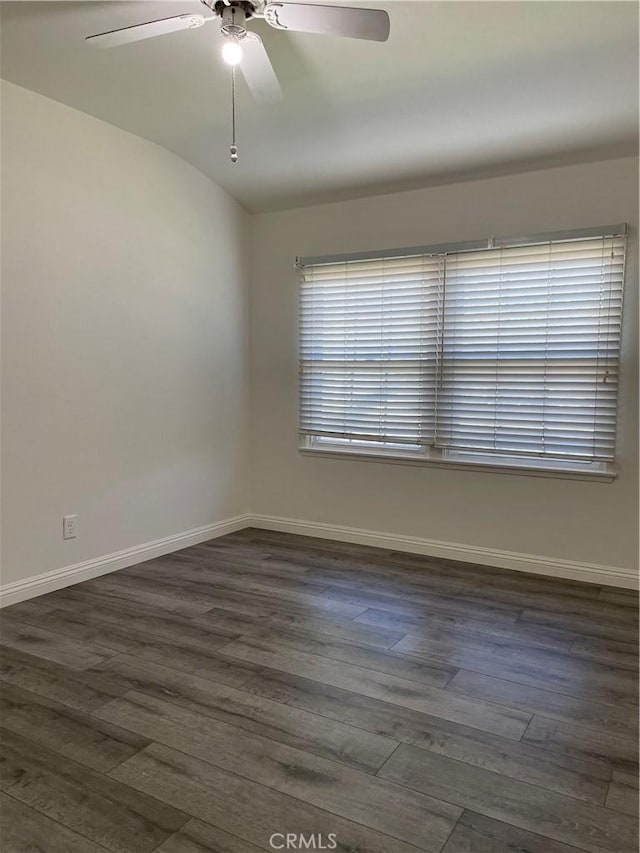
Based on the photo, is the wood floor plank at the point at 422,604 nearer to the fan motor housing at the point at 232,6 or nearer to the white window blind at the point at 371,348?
the white window blind at the point at 371,348

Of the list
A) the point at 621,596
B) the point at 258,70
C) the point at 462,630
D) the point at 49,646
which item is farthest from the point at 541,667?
the point at 258,70

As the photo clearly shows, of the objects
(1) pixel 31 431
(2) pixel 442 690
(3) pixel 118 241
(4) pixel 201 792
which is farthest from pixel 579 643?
(3) pixel 118 241

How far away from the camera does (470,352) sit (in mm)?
3854

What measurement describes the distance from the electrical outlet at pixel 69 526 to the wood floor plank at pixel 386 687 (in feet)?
4.23

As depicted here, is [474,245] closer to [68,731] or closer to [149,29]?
[149,29]

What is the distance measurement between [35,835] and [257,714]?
0.77 metres

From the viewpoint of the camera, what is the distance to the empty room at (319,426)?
1.85 metres

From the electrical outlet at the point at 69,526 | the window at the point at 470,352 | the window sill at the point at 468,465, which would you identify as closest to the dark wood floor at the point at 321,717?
the electrical outlet at the point at 69,526

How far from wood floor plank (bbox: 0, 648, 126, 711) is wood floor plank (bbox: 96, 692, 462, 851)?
0.29 ft

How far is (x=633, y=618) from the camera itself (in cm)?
304

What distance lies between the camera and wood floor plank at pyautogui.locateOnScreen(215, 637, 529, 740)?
2117 millimetres

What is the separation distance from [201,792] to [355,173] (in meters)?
3.48

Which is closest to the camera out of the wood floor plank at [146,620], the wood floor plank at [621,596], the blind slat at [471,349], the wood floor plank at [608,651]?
the wood floor plank at [608,651]

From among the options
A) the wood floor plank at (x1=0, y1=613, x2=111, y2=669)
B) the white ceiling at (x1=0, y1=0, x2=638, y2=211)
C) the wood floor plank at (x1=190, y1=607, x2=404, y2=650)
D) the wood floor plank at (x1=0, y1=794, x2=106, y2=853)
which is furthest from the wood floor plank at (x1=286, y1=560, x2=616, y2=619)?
the white ceiling at (x1=0, y1=0, x2=638, y2=211)
